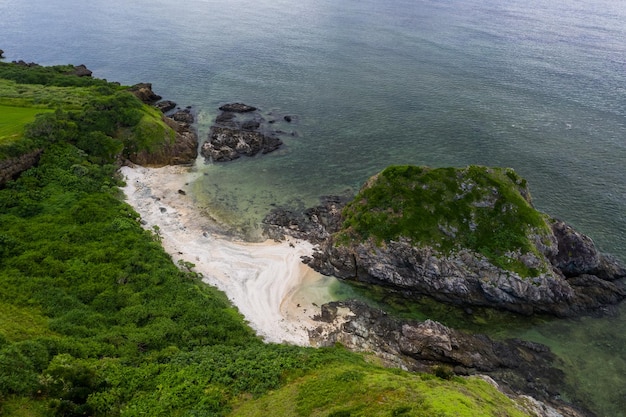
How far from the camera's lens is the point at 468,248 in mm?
49438

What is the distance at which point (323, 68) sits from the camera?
121188 mm

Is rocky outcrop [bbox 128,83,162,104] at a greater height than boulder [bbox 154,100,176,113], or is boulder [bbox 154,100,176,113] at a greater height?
rocky outcrop [bbox 128,83,162,104]

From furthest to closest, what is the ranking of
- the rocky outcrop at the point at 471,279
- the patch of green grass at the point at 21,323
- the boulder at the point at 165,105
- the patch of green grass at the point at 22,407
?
the boulder at the point at 165,105 < the rocky outcrop at the point at 471,279 < the patch of green grass at the point at 21,323 < the patch of green grass at the point at 22,407

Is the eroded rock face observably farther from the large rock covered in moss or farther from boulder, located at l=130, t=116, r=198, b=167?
boulder, located at l=130, t=116, r=198, b=167

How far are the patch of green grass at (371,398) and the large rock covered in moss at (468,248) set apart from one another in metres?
17.4

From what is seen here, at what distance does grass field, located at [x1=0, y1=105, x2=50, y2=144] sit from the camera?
194 feet

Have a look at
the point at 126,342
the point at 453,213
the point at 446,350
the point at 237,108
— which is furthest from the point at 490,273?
the point at 237,108

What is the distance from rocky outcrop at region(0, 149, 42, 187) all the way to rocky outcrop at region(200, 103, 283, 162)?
2841cm

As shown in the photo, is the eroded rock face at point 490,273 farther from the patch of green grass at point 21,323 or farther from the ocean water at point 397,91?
the patch of green grass at point 21,323

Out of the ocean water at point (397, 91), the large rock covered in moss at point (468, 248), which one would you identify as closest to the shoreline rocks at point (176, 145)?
the ocean water at point (397, 91)

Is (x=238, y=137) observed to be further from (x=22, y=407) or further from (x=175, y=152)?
(x=22, y=407)

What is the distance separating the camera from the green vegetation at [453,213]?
49.5m

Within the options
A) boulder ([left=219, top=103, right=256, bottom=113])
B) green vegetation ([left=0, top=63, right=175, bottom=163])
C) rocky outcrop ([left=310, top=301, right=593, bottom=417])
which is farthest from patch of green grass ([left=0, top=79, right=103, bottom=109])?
rocky outcrop ([left=310, top=301, right=593, bottom=417])

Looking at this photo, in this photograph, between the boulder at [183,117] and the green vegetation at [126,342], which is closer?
the green vegetation at [126,342]
